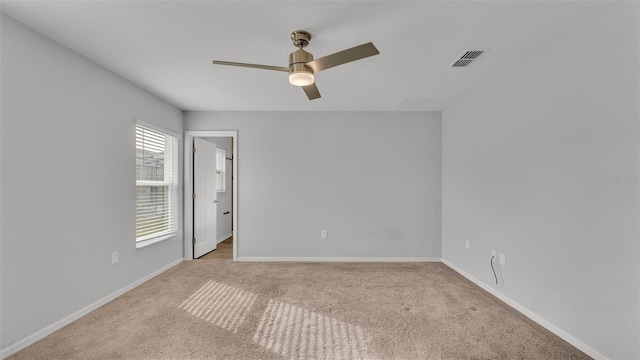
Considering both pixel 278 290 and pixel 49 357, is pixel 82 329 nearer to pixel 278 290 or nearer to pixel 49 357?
pixel 49 357

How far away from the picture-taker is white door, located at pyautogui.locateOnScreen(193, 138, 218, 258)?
14.7ft

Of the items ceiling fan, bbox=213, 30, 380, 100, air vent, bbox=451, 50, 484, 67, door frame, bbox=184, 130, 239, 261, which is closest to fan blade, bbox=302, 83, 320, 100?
ceiling fan, bbox=213, 30, 380, 100

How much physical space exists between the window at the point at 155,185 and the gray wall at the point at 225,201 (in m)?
1.64

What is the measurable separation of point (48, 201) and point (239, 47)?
2.02 metres

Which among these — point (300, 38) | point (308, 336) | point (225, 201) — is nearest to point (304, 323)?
point (308, 336)

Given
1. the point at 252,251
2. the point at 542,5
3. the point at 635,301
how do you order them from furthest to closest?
the point at 252,251, the point at 542,5, the point at 635,301

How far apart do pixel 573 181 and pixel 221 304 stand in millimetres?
3304

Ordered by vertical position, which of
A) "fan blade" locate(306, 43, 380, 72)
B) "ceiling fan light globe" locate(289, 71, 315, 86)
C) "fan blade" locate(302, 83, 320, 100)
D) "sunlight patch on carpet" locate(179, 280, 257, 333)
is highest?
"fan blade" locate(306, 43, 380, 72)

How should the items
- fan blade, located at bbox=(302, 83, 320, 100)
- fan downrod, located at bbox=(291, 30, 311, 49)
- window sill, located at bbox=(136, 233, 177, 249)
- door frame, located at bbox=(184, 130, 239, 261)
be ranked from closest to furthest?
fan downrod, located at bbox=(291, 30, 311, 49), fan blade, located at bbox=(302, 83, 320, 100), window sill, located at bbox=(136, 233, 177, 249), door frame, located at bbox=(184, 130, 239, 261)

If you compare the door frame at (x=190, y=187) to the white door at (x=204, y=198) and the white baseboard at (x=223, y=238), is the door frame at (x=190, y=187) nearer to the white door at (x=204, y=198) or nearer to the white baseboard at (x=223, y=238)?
the white door at (x=204, y=198)

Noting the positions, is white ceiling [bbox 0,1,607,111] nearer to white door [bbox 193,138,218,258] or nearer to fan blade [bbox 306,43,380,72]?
fan blade [bbox 306,43,380,72]

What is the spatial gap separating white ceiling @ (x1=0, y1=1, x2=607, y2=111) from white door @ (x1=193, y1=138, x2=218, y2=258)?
154cm

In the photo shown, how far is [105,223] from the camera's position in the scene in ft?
9.20

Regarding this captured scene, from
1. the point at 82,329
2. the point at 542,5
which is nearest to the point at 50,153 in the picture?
the point at 82,329
